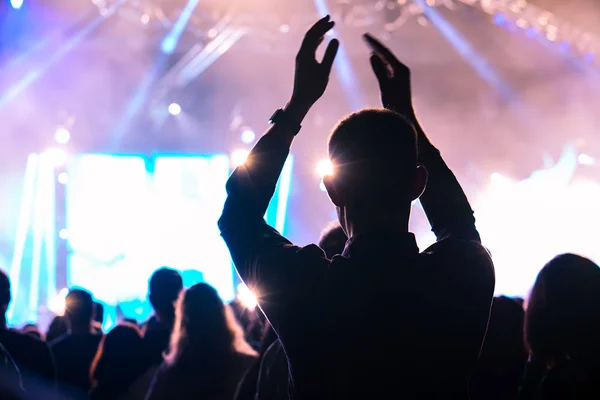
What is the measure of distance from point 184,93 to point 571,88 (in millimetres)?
7167

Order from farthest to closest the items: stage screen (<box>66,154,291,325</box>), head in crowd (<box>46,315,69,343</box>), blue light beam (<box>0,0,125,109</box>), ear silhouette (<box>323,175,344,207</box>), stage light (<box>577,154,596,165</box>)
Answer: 1. stage screen (<box>66,154,291,325</box>)
2. stage light (<box>577,154,596,165</box>)
3. blue light beam (<box>0,0,125,109</box>)
4. head in crowd (<box>46,315,69,343</box>)
5. ear silhouette (<box>323,175,344,207</box>)

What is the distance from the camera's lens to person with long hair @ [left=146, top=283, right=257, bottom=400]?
9.72 feet

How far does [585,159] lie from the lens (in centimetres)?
1081

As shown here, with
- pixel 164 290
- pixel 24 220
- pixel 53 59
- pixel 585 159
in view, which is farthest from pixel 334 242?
pixel 24 220

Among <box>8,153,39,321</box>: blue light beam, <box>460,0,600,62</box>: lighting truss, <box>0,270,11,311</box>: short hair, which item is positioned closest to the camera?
<box>0,270,11,311</box>: short hair

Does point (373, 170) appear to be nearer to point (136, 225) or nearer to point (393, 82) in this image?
point (393, 82)

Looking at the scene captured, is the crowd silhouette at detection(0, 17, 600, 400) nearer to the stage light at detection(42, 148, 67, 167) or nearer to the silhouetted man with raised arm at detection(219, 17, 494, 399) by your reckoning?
the silhouetted man with raised arm at detection(219, 17, 494, 399)

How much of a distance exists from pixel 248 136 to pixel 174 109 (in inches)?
62.1

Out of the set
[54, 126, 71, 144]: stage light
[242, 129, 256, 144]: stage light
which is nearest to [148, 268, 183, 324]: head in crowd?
[242, 129, 256, 144]: stage light

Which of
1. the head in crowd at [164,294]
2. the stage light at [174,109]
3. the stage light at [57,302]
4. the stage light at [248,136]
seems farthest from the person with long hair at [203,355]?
the stage light at [57,302]

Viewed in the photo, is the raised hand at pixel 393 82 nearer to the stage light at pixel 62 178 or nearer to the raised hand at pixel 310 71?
the raised hand at pixel 310 71

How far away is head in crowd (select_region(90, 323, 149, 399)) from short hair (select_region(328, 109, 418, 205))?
9.03 feet

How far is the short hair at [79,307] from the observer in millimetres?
4148

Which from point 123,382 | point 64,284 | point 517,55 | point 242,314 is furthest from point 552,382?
point 64,284
